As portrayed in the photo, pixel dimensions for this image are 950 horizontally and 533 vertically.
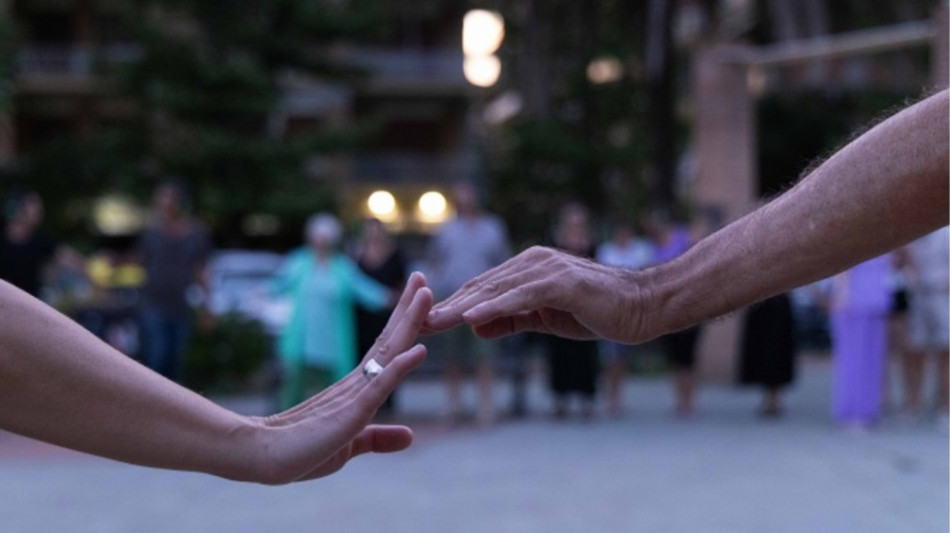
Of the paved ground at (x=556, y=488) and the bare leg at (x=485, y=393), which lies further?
the bare leg at (x=485, y=393)

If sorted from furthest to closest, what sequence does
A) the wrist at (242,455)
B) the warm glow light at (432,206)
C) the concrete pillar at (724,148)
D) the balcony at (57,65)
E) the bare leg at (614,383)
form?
the warm glow light at (432,206) → the balcony at (57,65) → the concrete pillar at (724,148) → the bare leg at (614,383) → the wrist at (242,455)

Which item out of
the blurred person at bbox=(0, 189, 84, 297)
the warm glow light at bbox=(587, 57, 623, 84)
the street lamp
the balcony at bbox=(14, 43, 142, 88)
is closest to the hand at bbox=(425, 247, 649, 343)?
the blurred person at bbox=(0, 189, 84, 297)

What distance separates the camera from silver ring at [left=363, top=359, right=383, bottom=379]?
2340 millimetres

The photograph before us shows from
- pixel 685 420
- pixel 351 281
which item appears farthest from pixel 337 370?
pixel 685 420

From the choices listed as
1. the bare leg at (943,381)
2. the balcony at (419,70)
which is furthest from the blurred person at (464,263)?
the balcony at (419,70)

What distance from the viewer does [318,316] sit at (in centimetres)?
1229

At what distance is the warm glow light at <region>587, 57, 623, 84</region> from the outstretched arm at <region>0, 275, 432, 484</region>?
29617 millimetres

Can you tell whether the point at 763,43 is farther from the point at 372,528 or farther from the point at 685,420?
the point at 372,528

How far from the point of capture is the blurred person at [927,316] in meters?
13.3

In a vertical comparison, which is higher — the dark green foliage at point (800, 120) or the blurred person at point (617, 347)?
the dark green foliage at point (800, 120)

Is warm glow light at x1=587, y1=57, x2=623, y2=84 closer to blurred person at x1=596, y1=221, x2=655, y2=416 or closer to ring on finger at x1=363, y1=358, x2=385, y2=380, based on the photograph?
blurred person at x1=596, y1=221, x2=655, y2=416

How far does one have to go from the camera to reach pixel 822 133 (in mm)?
31141

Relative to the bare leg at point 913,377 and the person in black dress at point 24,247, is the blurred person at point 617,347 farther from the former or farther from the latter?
the person in black dress at point 24,247

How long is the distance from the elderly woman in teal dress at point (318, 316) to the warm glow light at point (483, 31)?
21.4 metres
